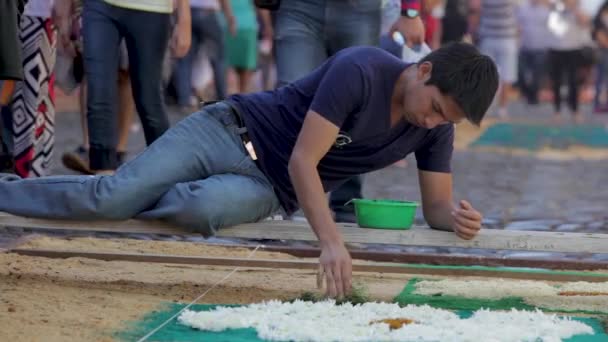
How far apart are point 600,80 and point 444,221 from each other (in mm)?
20663

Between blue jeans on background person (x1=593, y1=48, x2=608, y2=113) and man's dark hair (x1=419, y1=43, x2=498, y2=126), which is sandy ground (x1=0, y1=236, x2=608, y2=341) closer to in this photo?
man's dark hair (x1=419, y1=43, x2=498, y2=126)

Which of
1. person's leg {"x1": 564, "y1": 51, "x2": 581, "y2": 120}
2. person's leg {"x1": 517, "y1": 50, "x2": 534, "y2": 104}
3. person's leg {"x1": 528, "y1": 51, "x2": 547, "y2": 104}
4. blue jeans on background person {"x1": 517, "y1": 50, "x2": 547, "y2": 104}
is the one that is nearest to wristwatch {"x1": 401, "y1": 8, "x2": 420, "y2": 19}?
person's leg {"x1": 564, "y1": 51, "x2": 581, "y2": 120}

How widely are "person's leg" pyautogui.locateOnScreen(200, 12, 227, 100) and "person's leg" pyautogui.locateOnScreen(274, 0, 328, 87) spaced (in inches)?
362

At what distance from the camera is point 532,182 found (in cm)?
1223

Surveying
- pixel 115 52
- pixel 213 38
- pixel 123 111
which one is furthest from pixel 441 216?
pixel 213 38

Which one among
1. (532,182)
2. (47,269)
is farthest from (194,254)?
(532,182)

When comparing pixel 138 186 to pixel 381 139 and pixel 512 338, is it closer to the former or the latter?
pixel 381 139

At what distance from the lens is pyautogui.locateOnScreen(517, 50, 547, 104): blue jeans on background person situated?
26.0m

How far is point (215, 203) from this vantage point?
18.4 feet

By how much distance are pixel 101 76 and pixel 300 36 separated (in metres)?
1.09

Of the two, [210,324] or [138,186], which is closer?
[210,324]

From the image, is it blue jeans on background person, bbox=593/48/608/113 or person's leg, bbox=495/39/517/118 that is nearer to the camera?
person's leg, bbox=495/39/517/118

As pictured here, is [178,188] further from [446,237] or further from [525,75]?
[525,75]

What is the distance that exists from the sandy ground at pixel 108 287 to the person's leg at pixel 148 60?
0.76 m
